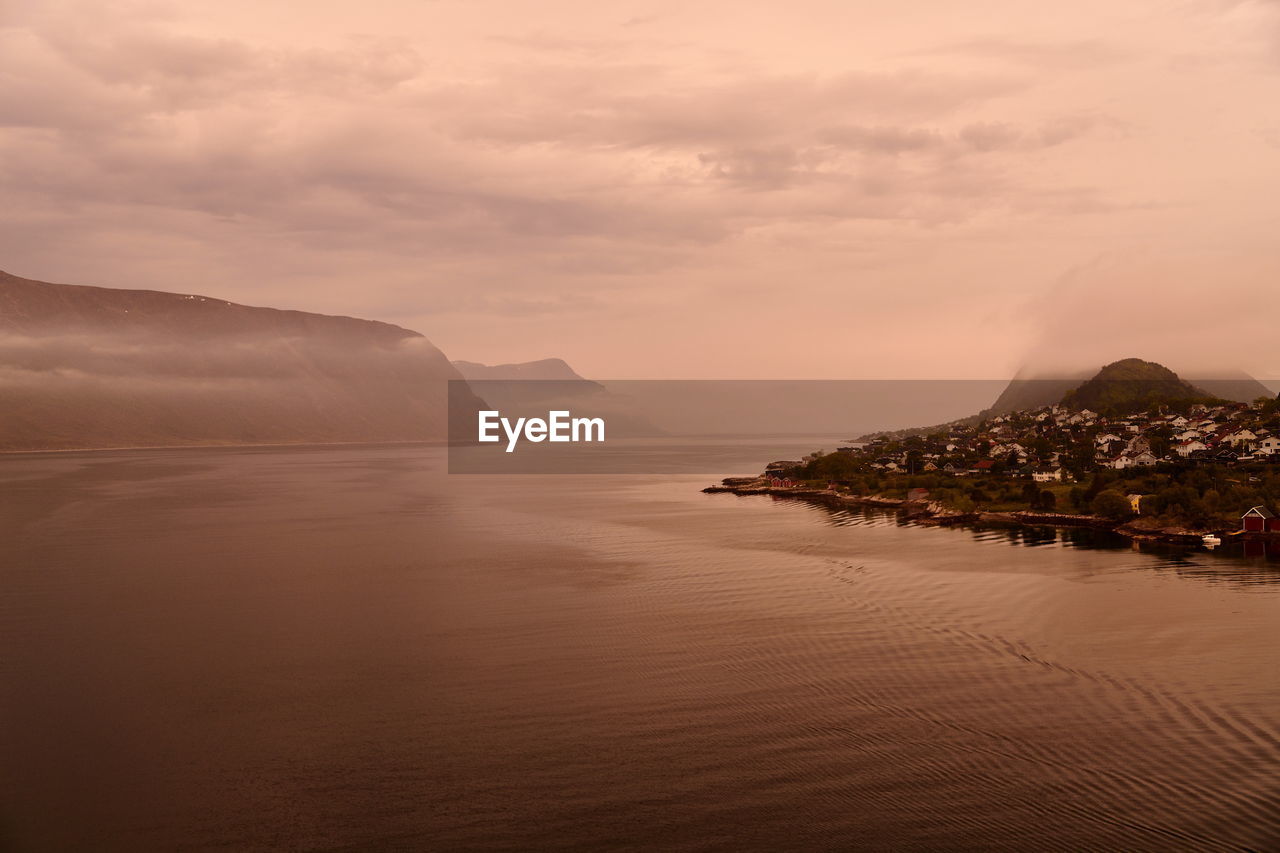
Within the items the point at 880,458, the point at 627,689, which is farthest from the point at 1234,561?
the point at 880,458

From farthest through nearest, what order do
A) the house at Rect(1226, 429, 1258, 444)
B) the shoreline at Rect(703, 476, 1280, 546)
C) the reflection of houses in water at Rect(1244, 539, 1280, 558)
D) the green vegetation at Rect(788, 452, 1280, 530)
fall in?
the house at Rect(1226, 429, 1258, 444) → the green vegetation at Rect(788, 452, 1280, 530) → the shoreline at Rect(703, 476, 1280, 546) → the reflection of houses in water at Rect(1244, 539, 1280, 558)

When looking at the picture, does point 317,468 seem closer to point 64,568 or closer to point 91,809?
point 64,568

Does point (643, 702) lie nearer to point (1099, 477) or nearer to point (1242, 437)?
point (1099, 477)

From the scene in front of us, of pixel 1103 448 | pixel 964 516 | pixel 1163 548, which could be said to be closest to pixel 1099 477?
pixel 964 516

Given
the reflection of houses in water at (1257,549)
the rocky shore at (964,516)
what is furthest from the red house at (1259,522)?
the rocky shore at (964,516)

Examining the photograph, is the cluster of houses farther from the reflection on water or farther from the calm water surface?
the calm water surface

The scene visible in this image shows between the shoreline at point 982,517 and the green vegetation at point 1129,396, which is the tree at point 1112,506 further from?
the green vegetation at point 1129,396

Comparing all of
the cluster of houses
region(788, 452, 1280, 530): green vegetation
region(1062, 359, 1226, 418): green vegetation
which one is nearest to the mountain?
region(1062, 359, 1226, 418): green vegetation

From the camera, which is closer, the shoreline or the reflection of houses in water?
the reflection of houses in water
